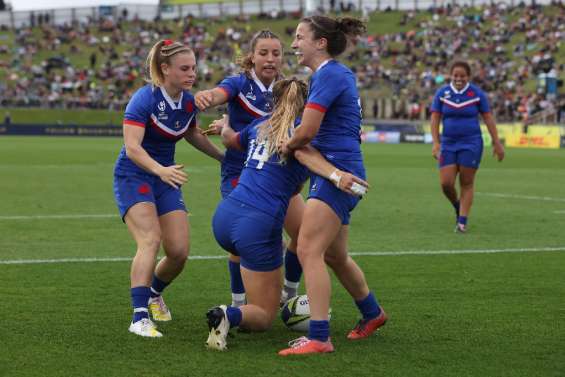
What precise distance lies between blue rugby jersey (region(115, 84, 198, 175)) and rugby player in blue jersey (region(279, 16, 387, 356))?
1.18m

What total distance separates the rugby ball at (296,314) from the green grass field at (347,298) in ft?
0.27

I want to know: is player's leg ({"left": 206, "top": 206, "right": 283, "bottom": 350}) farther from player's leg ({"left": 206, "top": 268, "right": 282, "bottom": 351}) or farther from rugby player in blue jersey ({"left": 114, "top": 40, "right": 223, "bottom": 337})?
rugby player in blue jersey ({"left": 114, "top": 40, "right": 223, "bottom": 337})

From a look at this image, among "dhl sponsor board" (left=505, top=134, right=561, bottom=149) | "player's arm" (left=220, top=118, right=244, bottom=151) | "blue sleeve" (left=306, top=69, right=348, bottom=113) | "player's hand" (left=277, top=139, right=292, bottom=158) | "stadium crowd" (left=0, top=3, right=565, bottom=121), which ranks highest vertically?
"blue sleeve" (left=306, top=69, right=348, bottom=113)

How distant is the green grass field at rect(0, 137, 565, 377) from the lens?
220 inches

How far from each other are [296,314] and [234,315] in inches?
31.7

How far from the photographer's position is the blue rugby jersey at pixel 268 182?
237 inches

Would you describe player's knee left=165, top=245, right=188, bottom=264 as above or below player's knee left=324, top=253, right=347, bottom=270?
below

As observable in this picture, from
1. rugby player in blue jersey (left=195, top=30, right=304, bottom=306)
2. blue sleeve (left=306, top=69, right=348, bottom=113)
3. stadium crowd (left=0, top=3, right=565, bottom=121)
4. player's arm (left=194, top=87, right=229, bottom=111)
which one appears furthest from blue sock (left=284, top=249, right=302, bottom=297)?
stadium crowd (left=0, top=3, right=565, bottom=121)

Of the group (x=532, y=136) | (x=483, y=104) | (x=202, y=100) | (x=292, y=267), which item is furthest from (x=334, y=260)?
(x=532, y=136)

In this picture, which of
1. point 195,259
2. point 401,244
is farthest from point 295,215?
point 401,244

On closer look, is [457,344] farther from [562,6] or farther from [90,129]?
[562,6]

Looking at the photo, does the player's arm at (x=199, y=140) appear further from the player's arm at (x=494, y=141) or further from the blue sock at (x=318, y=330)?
the player's arm at (x=494, y=141)

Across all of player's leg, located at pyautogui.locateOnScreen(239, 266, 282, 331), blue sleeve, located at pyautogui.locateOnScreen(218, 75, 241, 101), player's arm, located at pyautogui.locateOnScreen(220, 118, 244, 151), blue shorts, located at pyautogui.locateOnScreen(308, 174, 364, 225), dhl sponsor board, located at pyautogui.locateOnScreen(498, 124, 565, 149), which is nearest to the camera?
blue shorts, located at pyautogui.locateOnScreen(308, 174, 364, 225)

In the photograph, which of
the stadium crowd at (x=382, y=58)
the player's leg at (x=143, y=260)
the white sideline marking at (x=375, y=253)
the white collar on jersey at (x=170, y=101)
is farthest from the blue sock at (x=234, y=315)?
the stadium crowd at (x=382, y=58)
